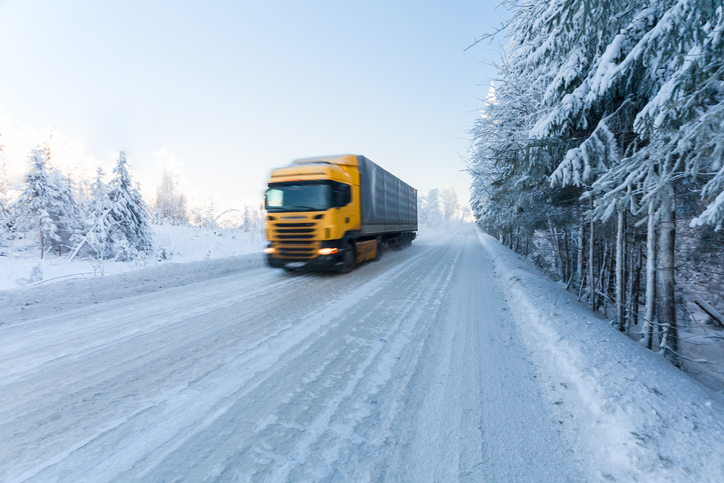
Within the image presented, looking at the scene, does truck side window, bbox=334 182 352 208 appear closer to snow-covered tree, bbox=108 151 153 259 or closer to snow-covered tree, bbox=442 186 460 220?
snow-covered tree, bbox=108 151 153 259

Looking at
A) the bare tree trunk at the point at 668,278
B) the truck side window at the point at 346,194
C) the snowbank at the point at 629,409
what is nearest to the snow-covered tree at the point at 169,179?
the truck side window at the point at 346,194

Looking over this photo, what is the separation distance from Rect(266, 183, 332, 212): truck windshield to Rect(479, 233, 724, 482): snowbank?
6.30m

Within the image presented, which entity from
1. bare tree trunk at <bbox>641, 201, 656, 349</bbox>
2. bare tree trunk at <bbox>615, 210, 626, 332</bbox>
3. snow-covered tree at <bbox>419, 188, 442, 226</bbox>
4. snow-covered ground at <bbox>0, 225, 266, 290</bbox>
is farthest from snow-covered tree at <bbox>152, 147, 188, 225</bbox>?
snow-covered tree at <bbox>419, 188, 442, 226</bbox>

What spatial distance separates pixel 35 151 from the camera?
14766 millimetres

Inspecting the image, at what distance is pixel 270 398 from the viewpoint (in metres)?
2.58

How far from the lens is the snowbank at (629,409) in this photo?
1.81 meters

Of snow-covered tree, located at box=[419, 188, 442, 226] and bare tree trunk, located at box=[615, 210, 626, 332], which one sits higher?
snow-covered tree, located at box=[419, 188, 442, 226]

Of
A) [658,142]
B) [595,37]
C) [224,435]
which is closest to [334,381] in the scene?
[224,435]

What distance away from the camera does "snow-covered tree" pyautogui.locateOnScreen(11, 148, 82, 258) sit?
1415 centimetres

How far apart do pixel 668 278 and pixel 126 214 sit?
19778 mm

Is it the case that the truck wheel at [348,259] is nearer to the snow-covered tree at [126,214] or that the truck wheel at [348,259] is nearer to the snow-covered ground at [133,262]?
the snow-covered ground at [133,262]

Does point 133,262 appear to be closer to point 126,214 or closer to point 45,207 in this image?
point 126,214

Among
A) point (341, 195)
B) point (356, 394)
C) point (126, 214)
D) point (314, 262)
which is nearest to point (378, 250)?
point (341, 195)

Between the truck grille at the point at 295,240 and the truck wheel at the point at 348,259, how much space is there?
113 cm
